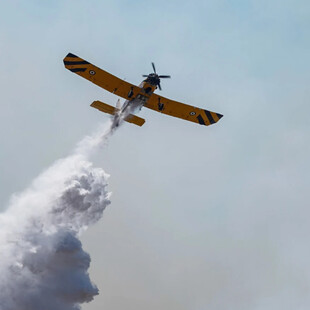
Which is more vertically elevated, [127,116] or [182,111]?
[182,111]

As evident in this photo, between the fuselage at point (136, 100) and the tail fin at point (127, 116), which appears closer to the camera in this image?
the fuselage at point (136, 100)

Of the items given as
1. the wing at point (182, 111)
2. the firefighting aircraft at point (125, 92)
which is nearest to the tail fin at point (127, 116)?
the firefighting aircraft at point (125, 92)

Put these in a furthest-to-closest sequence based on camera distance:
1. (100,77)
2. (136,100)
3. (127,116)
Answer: (127,116), (100,77), (136,100)

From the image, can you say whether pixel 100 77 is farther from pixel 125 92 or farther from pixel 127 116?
pixel 127 116

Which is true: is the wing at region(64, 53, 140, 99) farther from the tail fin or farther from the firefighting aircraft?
the tail fin

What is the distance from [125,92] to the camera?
69.8 metres

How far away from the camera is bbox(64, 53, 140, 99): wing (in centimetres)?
6912

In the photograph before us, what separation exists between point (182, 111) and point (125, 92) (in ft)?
18.4

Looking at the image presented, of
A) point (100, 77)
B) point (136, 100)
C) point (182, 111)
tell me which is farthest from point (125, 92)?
point (182, 111)

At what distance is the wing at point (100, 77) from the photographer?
69125mm

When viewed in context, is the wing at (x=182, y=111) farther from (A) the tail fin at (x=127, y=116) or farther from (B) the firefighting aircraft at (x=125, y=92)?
(A) the tail fin at (x=127, y=116)

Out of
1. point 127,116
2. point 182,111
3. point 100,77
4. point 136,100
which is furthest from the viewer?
point 182,111

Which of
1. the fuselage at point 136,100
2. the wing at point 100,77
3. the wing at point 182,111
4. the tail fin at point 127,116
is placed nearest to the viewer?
the fuselage at point 136,100

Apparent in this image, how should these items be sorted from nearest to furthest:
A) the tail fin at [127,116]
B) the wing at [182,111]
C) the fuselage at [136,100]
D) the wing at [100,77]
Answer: the fuselage at [136,100] < the wing at [100,77] < the tail fin at [127,116] < the wing at [182,111]
